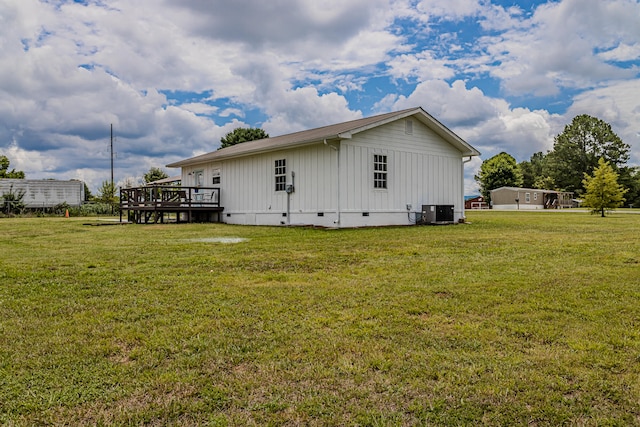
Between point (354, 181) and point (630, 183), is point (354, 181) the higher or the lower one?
the lower one

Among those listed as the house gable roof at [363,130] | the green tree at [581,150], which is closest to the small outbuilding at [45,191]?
the house gable roof at [363,130]

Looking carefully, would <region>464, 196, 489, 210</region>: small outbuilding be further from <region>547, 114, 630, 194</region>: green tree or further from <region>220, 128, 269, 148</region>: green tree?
<region>220, 128, 269, 148</region>: green tree

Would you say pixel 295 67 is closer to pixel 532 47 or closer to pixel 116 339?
pixel 532 47

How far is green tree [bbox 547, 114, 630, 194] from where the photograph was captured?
5675 centimetres

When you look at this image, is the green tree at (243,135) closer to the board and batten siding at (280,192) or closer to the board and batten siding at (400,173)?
the board and batten siding at (280,192)

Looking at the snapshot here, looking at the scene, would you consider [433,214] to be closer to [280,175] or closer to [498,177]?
[280,175]

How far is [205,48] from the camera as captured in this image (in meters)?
16.8

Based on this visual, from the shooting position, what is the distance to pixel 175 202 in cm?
1825

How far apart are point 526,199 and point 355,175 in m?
43.5

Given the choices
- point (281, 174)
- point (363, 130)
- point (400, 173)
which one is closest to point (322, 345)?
point (363, 130)

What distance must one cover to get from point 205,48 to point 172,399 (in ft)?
53.8

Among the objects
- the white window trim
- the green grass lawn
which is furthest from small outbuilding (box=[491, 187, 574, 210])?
the green grass lawn

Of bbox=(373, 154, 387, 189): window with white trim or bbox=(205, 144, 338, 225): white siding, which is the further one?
bbox=(373, 154, 387, 189): window with white trim

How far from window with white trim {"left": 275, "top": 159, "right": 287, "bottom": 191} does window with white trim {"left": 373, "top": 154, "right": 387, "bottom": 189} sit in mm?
3158
